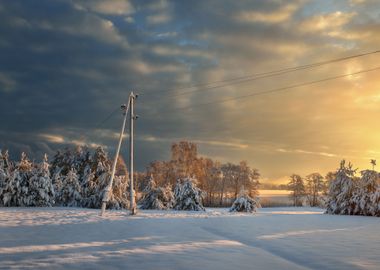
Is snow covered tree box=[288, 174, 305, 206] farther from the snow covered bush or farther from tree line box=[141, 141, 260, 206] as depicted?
the snow covered bush

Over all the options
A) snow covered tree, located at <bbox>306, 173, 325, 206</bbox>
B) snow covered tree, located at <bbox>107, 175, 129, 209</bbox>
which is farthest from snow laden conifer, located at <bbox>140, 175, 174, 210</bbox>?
snow covered tree, located at <bbox>306, 173, 325, 206</bbox>

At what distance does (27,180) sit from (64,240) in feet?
57.6

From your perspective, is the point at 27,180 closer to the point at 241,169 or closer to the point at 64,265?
the point at 64,265

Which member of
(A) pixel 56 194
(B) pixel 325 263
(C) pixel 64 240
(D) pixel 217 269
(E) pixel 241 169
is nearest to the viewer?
(D) pixel 217 269

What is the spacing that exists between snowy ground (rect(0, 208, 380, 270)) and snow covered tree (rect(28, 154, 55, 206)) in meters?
11.1

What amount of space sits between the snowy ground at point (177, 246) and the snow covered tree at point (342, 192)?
11.3 meters

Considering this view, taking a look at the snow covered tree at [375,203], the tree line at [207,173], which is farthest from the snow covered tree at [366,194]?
the tree line at [207,173]

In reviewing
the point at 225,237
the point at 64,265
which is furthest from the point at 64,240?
the point at 225,237

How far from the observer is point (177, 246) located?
37.0ft

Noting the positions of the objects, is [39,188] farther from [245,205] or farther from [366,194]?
[366,194]

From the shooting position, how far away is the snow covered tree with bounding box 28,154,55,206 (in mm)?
27672

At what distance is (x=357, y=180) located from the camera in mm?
27141

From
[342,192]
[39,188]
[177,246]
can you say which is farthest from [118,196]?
[177,246]

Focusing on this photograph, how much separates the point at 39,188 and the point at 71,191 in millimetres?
3645
